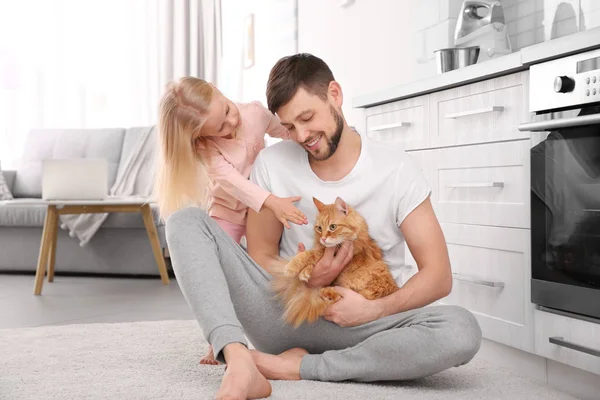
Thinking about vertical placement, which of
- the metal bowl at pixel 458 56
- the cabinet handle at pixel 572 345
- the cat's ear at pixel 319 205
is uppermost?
the metal bowl at pixel 458 56

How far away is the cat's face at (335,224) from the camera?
63.1 inches

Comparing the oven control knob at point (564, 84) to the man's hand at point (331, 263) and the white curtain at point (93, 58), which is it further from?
the white curtain at point (93, 58)

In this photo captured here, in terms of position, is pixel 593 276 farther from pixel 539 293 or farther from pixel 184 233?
pixel 184 233

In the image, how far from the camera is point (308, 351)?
183 cm

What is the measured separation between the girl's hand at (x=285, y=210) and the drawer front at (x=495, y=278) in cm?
65

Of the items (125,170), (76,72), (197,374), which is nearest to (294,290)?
(197,374)

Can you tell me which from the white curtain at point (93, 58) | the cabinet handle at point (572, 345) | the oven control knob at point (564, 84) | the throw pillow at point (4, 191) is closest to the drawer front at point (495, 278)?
the cabinet handle at point (572, 345)

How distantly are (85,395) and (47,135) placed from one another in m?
3.89

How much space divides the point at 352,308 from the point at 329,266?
0.37 ft

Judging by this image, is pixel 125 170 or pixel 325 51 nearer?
pixel 325 51

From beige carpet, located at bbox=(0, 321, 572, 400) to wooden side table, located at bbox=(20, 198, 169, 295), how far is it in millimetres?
1202

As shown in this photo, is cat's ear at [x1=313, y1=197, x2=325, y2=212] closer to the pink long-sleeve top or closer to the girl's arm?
the girl's arm

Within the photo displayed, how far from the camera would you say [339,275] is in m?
1.69

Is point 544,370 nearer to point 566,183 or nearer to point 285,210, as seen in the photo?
point 566,183
